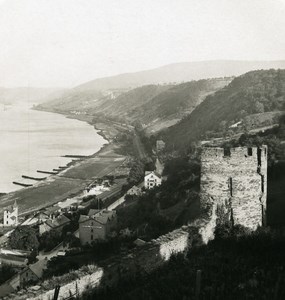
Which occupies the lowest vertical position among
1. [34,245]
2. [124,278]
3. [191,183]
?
[34,245]

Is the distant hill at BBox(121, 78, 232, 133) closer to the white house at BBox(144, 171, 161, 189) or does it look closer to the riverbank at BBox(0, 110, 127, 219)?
the riverbank at BBox(0, 110, 127, 219)

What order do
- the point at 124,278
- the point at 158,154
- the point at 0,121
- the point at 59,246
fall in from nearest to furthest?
1. the point at 124,278
2. the point at 59,246
3. the point at 158,154
4. the point at 0,121

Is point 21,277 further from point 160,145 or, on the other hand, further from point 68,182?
point 160,145

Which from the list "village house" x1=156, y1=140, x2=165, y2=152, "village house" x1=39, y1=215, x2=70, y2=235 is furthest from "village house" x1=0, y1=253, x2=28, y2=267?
"village house" x1=156, y1=140, x2=165, y2=152

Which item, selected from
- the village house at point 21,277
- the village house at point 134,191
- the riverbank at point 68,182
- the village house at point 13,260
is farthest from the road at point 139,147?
the village house at point 21,277

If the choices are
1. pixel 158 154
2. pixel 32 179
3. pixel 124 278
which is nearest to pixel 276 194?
pixel 124 278

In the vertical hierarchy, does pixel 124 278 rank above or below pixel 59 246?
above

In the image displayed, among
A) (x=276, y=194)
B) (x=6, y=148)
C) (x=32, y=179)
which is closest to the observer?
(x=276, y=194)

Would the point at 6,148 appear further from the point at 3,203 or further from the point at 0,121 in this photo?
the point at 0,121
